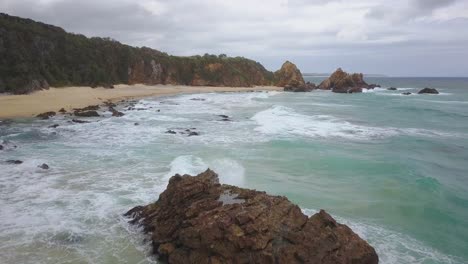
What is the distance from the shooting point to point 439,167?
18.6 meters

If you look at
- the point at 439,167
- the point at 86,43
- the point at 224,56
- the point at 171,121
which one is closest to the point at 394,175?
the point at 439,167

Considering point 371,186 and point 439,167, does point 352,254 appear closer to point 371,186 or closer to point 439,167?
point 371,186

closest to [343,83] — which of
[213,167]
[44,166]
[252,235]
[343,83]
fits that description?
[343,83]

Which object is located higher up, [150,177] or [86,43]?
[86,43]

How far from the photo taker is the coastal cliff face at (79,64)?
4306 cm

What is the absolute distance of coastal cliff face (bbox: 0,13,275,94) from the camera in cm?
4306

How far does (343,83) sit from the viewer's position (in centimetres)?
8688

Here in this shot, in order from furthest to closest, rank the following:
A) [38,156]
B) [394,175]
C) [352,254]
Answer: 1. [38,156]
2. [394,175]
3. [352,254]

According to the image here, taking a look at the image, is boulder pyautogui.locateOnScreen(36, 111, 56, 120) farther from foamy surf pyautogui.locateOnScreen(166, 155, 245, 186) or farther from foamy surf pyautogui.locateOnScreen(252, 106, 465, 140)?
foamy surf pyautogui.locateOnScreen(166, 155, 245, 186)

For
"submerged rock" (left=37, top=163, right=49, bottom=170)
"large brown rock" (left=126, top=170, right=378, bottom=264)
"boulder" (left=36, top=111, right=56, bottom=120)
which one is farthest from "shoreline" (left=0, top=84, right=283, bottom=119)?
"large brown rock" (left=126, top=170, right=378, bottom=264)

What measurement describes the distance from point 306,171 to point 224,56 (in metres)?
89.7

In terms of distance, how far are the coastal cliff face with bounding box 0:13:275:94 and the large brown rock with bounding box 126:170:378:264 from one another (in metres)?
36.0

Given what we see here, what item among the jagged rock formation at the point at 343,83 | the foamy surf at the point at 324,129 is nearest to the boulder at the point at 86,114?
the foamy surf at the point at 324,129

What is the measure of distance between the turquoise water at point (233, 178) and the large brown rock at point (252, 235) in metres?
1.06
